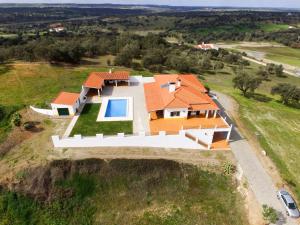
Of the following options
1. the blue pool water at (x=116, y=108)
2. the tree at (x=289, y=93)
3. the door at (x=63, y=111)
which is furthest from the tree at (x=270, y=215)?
the tree at (x=289, y=93)

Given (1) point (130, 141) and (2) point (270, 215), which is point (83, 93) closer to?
(1) point (130, 141)

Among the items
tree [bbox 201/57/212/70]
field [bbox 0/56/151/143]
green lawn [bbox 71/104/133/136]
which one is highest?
green lawn [bbox 71/104/133/136]

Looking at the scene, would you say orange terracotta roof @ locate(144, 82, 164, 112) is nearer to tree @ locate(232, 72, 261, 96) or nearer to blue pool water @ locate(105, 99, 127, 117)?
blue pool water @ locate(105, 99, 127, 117)

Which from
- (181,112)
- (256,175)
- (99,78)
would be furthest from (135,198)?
(99,78)

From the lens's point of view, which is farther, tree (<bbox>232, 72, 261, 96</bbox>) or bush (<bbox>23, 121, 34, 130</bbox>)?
tree (<bbox>232, 72, 261, 96</bbox>)

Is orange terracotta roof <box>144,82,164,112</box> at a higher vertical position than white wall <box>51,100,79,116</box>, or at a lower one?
higher

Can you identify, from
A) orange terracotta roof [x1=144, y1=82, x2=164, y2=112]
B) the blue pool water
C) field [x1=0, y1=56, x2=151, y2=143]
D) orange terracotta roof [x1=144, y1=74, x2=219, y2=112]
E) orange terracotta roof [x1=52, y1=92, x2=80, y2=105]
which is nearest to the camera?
orange terracotta roof [x1=144, y1=74, x2=219, y2=112]

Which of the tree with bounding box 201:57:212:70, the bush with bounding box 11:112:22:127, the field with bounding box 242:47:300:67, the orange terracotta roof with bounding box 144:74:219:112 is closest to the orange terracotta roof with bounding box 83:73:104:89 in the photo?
the orange terracotta roof with bounding box 144:74:219:112
